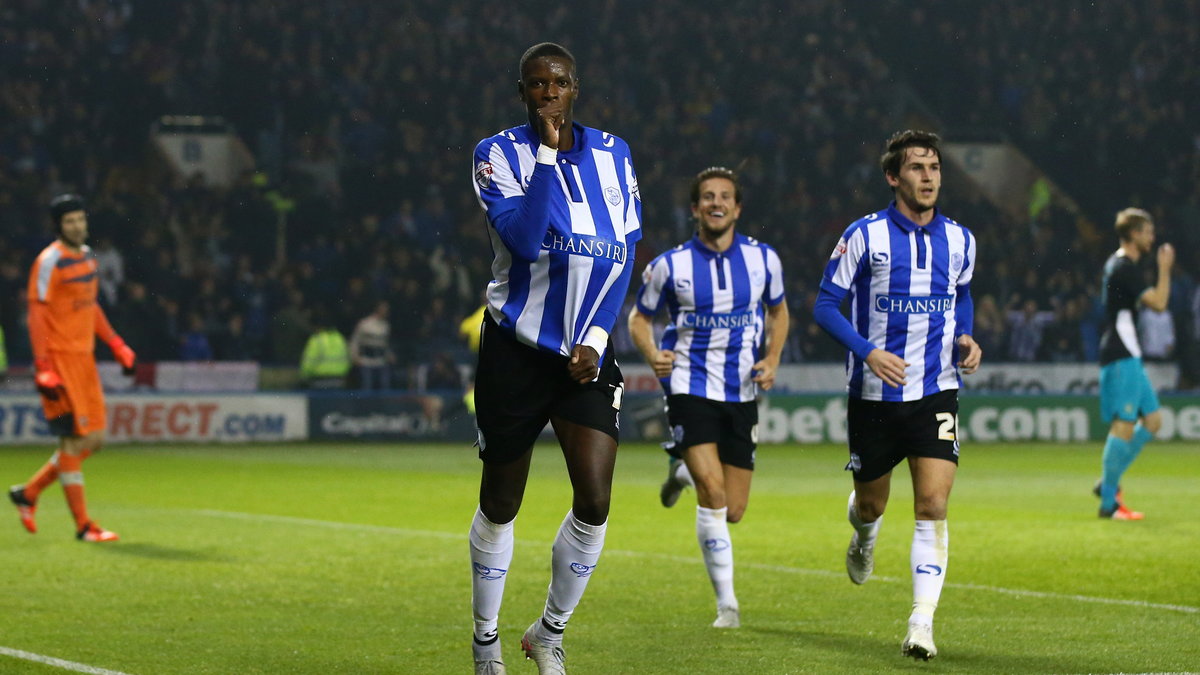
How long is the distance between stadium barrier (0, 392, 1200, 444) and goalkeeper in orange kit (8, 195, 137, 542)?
36.3 feet

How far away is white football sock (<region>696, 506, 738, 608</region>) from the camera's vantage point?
7434 millimetres

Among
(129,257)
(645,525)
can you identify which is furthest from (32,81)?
(645,525)

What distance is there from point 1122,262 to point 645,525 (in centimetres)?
421

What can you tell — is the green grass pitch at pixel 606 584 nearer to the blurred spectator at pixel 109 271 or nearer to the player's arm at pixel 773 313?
the player's arm at pixel 773 313

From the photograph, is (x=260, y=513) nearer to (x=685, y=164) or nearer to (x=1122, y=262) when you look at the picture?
(x=1122, y=262)

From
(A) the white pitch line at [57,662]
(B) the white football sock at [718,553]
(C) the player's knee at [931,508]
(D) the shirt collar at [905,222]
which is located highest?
(D) the shirt collar at [905,222]

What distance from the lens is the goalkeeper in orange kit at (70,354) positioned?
1119 cm

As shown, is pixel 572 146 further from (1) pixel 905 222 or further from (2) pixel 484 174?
(1) pixel 905 222

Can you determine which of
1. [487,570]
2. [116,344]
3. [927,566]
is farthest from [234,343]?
[487,570]

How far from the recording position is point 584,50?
1223 inches

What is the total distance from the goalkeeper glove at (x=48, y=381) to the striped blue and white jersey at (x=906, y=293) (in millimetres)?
6365

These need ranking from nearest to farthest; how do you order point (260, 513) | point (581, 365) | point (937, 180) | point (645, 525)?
1. point (581, 365)
2. point (937, 180)
3. point (645, 525)
4. point (260, 513)

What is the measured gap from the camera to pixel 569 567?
568cm

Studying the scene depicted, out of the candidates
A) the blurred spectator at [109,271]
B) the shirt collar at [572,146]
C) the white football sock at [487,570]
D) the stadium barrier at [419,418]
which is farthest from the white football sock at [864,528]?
the blurred spectator at [109,271]
